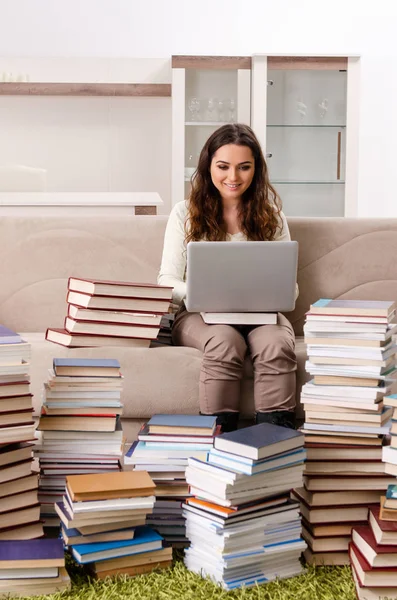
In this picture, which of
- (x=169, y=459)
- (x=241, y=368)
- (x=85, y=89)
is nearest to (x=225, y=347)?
(x=241, y=368)

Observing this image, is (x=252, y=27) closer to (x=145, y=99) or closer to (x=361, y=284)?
(x=145, y=99)

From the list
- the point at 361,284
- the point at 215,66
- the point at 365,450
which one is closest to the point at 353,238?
the point at 361,284

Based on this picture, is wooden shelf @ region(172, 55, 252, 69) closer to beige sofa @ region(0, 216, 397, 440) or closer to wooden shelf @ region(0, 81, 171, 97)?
wooden shelf @ region(0, 81, 171, 97)

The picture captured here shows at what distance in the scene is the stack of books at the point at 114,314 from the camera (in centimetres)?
256

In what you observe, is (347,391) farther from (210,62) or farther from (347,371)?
(210,62)

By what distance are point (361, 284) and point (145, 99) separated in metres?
3.25

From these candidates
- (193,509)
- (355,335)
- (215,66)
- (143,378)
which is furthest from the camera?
(215,66)

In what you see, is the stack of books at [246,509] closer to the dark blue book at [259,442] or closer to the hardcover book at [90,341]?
the dark blue book at [259,442]

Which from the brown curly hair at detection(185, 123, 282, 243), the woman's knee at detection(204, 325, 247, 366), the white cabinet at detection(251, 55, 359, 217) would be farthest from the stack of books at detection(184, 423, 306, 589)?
the white cabinet at detection(251, 55, 359, 217)

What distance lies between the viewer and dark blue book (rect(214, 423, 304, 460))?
1.79 m

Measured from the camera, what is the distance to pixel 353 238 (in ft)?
9.90

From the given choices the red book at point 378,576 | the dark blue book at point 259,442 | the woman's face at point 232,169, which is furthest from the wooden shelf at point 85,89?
the red book at point 378,576

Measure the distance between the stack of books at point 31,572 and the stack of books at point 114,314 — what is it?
2.90 feet

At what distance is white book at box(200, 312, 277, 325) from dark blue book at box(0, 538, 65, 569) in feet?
3.03
